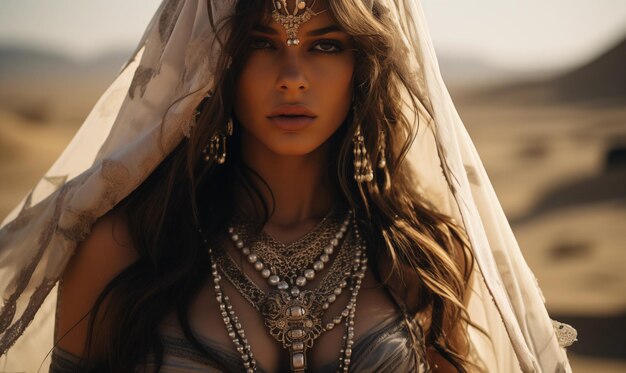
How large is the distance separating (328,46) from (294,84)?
22cm

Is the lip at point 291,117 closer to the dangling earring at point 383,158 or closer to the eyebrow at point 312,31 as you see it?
the eyebrow at point 312,31

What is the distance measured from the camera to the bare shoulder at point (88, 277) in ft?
8.02

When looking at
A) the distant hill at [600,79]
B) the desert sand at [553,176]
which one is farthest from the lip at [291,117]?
the distant hill at [600,79]

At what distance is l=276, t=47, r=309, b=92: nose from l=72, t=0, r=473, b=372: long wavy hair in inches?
4.9

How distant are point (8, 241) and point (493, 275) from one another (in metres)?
1.39

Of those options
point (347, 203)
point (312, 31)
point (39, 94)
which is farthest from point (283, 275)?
point (39, 94)

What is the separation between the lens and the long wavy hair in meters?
2.40

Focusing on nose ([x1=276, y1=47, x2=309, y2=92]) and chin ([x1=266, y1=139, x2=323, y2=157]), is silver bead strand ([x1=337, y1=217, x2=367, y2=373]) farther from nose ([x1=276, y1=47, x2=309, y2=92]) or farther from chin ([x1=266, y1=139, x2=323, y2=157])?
nose ([x1=276, y1=47, x2=309, y2=92])

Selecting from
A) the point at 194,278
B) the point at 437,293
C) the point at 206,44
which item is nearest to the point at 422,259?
the point at 437,293

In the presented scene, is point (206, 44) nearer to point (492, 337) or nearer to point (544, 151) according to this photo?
point (492, 337)

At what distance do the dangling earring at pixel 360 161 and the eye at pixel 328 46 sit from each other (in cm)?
27

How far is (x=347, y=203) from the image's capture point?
111 inches

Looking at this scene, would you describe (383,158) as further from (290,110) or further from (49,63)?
(49,63)

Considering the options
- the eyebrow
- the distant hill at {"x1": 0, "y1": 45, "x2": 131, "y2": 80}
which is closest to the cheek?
the eyebrow
